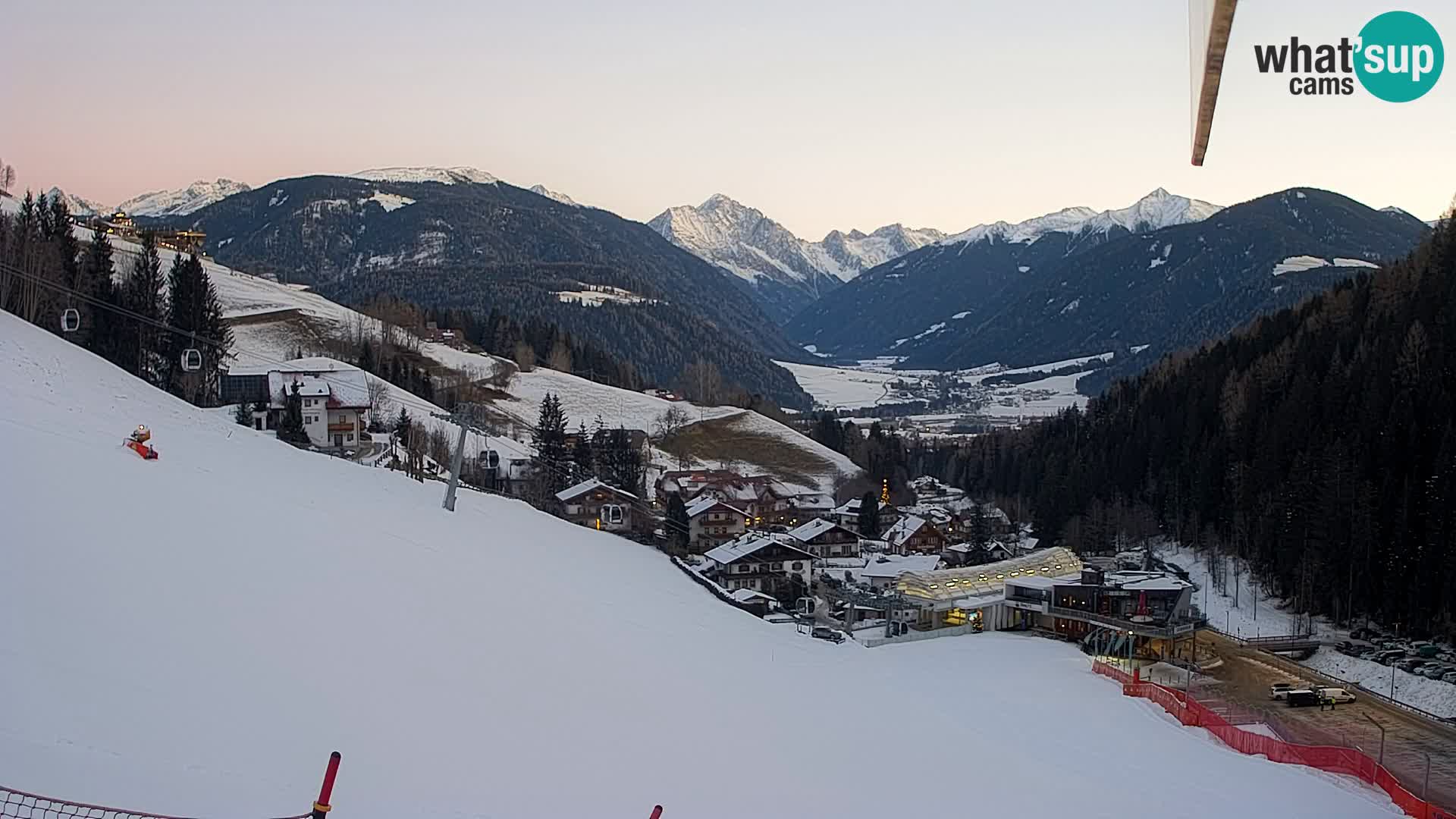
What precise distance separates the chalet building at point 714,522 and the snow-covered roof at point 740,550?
206 inches

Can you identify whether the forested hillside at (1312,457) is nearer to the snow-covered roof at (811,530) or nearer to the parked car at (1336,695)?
the parked car at (1336,695)

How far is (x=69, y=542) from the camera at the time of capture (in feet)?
31.0

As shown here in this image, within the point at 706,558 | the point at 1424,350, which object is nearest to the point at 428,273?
the point at 706,558

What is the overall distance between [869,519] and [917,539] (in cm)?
549

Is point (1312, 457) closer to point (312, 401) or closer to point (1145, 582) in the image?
point (1145, 582)

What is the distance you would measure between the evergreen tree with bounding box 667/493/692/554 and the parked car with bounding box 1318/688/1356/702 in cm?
2485

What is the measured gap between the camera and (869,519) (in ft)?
181

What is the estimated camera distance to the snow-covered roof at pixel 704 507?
159ft

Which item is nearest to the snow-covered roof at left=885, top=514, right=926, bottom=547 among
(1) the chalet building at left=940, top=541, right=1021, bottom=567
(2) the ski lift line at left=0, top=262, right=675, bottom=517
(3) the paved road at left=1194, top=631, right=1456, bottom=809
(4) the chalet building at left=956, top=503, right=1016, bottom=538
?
(1) the chalet building at left=940, top=541, right=1021, bottom=567

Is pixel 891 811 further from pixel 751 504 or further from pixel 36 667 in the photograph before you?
pixel 751 504

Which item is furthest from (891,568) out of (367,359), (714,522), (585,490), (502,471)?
(367,359)

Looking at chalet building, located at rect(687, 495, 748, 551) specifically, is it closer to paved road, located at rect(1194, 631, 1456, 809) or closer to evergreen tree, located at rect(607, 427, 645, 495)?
evergreen tree, located at rect(607, 427, 645, 495)

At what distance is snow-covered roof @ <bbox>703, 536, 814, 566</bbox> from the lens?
3875 centimetres

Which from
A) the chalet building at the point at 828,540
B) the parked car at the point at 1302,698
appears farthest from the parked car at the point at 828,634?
the chalet building at the point at 828,540
